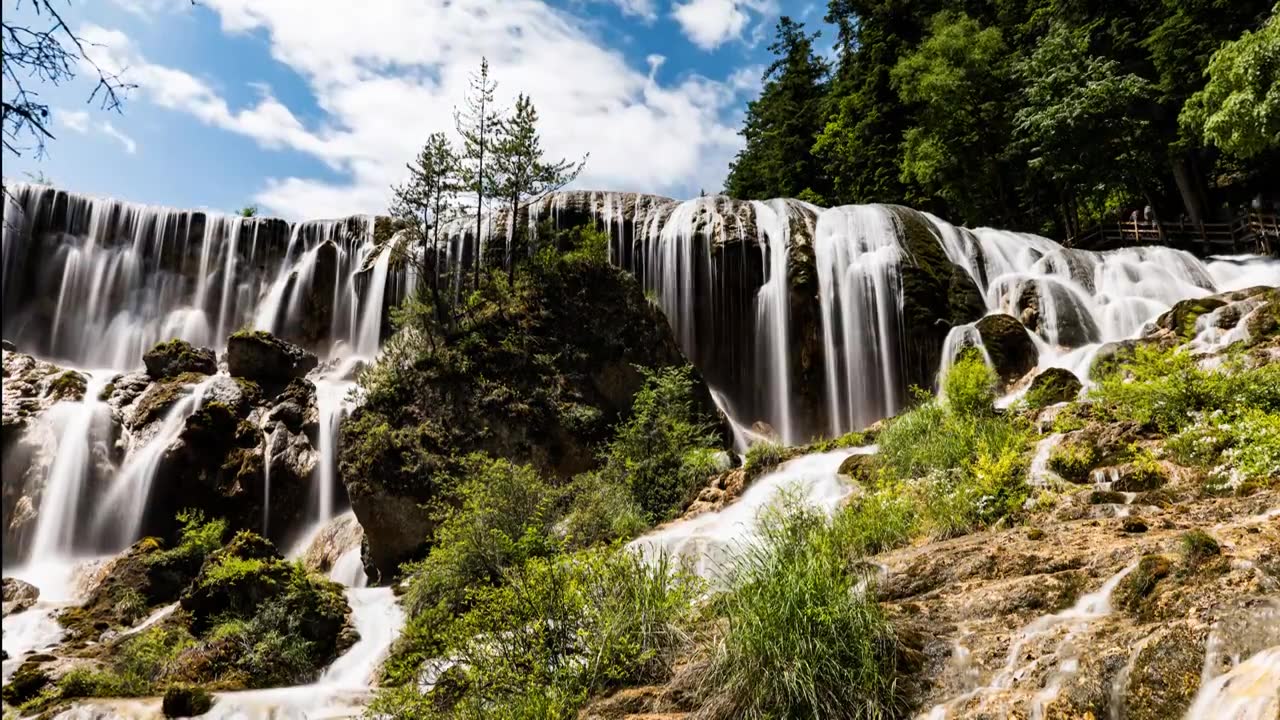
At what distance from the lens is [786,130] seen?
40.5m

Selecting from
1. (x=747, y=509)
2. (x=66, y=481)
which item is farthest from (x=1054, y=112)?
(x=66, y=481)

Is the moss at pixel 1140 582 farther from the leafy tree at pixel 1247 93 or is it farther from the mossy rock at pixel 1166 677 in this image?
the leafy tree at pixel 1247 93

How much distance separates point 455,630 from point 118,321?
2465 centimetres

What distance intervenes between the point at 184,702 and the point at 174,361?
15038 mm

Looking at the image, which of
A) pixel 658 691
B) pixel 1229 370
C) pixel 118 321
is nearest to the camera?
pixel 658 691

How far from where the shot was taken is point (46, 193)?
2480cm

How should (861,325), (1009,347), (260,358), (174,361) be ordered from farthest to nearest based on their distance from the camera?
1. (174,361)
2. (260,358)
3. (861,325)
4. (1009,347)

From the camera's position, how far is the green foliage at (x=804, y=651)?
4488mm

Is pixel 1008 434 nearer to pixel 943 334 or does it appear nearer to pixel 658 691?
pixel 658 691

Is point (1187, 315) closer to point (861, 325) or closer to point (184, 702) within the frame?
point (861, 325)

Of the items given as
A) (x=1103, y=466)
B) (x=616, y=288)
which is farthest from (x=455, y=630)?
(x=616, y=288)

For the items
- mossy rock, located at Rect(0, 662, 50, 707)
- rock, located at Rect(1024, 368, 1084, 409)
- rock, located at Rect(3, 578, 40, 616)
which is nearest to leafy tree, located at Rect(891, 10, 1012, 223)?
rock, located at Rect(1024, 368, 1084, 409)

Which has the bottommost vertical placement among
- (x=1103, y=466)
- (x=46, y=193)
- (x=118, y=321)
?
(x=1103, y=466)

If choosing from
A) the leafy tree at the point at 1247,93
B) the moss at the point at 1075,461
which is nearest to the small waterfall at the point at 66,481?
the moss at the point at 1075,461
